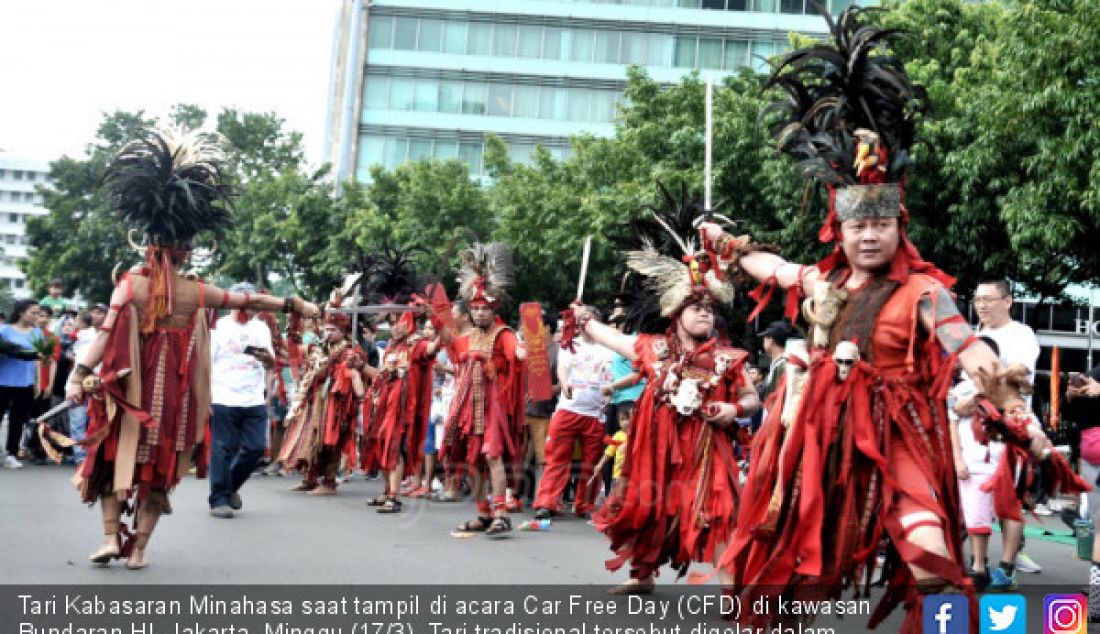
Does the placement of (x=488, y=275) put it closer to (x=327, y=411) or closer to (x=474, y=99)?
(x=327, y=411)

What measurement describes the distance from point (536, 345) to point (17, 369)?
8.29 m

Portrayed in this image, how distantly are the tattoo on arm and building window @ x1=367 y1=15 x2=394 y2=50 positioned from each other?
173 ft

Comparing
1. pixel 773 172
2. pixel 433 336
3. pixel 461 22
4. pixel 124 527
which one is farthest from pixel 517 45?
pixel 124 527

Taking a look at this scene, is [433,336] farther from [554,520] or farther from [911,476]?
[911,476]

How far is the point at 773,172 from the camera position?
2045cm

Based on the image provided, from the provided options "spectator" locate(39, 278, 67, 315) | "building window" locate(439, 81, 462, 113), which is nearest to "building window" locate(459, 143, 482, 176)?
"building window" locate(439, 81, 462, 113)

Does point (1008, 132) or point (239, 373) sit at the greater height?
point (1008, 132)

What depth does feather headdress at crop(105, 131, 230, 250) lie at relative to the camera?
27.6 ft

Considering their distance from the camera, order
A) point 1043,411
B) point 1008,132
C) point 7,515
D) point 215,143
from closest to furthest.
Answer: point 215,143 < point 7,515 < point 1043,411 < point 1008,132

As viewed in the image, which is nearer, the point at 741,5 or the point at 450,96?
the point at 741,5

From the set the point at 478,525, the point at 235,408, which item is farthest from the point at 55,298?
the point at 478,525

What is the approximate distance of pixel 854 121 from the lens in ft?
18.7

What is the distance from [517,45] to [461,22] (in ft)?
8.85

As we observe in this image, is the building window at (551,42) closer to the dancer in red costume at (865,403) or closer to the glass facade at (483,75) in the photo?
the glass facade at (483,75)
